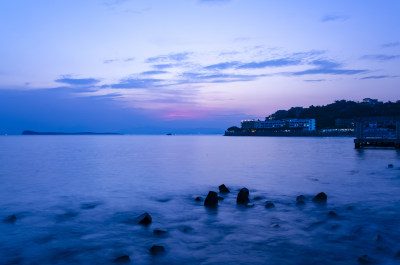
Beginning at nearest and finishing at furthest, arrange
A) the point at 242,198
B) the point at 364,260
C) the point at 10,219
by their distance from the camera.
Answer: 1. the point at 364,260
2. the point at 10,219
3. the point at 242,198

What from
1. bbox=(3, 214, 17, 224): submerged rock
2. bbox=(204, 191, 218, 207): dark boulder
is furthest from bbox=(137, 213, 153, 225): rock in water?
bbox=(3, 214, 17, 224): submerged rock

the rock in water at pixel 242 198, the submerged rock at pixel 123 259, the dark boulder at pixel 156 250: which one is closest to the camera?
the submerged rock at pixel 123 259

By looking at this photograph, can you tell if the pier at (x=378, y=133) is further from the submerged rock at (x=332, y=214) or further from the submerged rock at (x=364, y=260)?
the submerged rock at (x=364, y=260)

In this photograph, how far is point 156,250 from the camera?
403 inches

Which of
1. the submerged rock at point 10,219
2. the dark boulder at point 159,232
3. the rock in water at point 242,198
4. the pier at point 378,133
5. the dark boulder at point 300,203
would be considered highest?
the pier at point 378,133

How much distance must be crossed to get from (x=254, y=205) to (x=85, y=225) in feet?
28.0

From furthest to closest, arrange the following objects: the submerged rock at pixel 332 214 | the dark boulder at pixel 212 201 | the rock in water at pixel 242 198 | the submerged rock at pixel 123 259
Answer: the rock in water at pixel 242 198
the dark boulder at pixel 212 201
the submerged rock at pixel 332 214
the submerged rock at pixel 123 259

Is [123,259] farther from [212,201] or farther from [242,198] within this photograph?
[242,198]

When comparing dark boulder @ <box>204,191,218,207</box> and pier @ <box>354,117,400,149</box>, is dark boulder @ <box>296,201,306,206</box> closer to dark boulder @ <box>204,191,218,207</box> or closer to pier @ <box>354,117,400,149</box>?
dark boulder @ <box>204,191,218,207</box>

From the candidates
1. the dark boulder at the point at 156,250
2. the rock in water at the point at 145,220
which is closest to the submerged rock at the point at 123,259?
the dark boulder at the point at 156,250

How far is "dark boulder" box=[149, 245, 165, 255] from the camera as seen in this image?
33.3 feet

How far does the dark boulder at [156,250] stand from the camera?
10.2 metres

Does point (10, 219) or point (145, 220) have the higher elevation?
point (145, 220)

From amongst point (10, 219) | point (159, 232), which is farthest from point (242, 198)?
point (10, 219)
